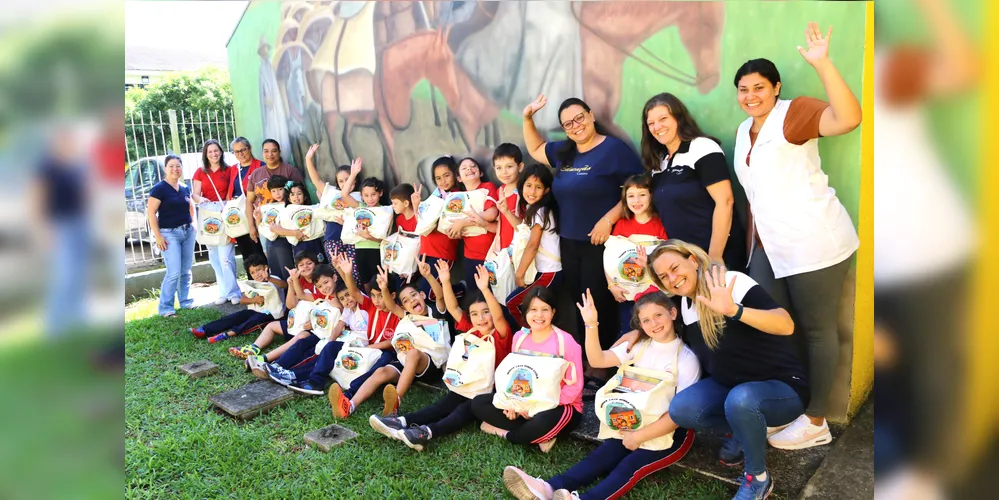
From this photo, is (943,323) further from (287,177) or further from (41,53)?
→ (287,177)

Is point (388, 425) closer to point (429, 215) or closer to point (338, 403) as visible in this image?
point (338, 403)

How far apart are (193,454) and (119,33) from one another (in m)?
3.94

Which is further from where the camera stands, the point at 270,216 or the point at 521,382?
the point at 270,216

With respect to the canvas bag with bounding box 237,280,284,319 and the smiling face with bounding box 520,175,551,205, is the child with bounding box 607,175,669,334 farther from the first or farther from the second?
the canvas bag with bounding box 237,280,284,319

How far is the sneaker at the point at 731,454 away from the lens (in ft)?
11.3

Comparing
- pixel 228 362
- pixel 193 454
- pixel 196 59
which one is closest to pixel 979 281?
pixel 193 454

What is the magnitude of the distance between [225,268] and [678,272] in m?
6.01

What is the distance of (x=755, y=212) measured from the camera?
11.9ft

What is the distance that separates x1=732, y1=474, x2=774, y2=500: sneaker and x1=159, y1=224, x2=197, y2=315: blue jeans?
6404 mm

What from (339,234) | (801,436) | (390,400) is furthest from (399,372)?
(801,436)

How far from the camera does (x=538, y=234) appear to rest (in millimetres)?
4539

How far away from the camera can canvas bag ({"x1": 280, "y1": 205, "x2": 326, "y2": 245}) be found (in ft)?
20.9

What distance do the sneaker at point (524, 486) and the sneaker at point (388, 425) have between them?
0.87m

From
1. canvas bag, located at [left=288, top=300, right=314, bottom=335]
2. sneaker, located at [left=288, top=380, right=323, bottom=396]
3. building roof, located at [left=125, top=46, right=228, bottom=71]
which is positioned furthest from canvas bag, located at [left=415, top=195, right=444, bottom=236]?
building roof, located at [left=125, top=46, right=228, bottom=71]
